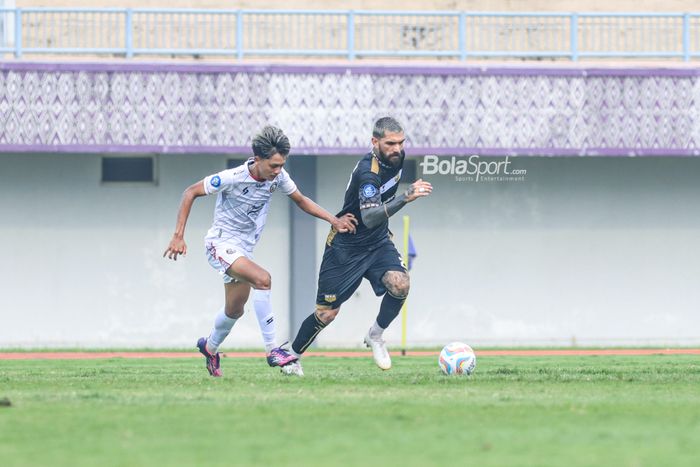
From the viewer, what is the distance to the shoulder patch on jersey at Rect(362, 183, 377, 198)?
12.2m

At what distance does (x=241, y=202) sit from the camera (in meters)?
12.6

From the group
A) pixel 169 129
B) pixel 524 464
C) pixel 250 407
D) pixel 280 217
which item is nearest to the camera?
pixel 524 464

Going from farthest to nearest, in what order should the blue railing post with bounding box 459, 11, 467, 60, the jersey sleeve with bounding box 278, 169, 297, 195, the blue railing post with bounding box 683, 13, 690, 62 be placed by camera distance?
the blue railing post with bounding box 683, 13, 690, 62, the blue railing post with bounding box 459, 11, 467, 60, the jersey sleeve with bounding box 278, 169, 297, 195

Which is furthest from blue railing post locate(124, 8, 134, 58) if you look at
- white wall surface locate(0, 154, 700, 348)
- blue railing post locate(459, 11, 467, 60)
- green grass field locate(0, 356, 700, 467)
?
green grass field locate(0, 356, 700, 467)

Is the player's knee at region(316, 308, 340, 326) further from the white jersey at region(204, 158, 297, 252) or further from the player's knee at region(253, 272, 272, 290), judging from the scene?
the white jersey at region(204, 158, 297, 252)

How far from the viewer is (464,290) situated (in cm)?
2678

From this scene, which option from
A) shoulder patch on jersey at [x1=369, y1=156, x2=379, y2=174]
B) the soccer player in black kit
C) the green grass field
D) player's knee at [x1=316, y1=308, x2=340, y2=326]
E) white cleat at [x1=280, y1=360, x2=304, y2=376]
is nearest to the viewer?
the green grass field

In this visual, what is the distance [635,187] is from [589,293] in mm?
A: 2210

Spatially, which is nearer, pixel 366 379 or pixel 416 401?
pixel 416 401

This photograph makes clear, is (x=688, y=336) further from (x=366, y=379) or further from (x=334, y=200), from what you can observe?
(x=366, y=379)

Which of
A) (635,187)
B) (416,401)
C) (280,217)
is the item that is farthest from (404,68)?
(416,401)

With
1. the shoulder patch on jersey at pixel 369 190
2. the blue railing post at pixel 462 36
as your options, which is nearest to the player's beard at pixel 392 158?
the shoulder patch on jersey at pixel 369 190

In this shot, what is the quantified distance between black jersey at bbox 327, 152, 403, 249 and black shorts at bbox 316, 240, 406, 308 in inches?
3.0

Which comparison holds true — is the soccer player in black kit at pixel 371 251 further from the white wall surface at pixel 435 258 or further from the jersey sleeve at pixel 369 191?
the white wall surface at pixel 435 258
